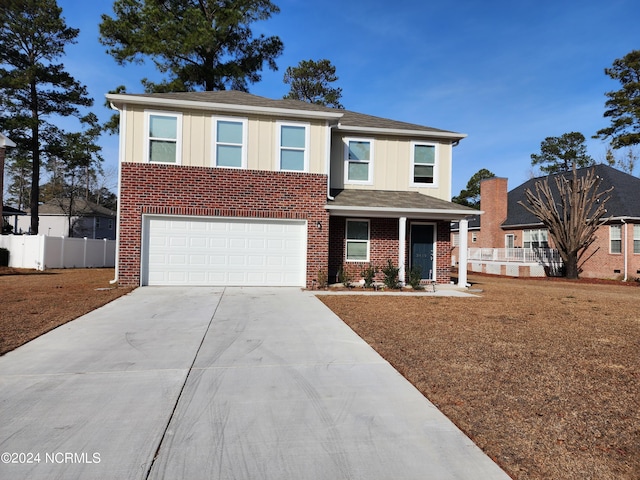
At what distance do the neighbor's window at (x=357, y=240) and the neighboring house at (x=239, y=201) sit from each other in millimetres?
35

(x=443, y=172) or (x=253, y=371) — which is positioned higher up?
(x=443, y=172)

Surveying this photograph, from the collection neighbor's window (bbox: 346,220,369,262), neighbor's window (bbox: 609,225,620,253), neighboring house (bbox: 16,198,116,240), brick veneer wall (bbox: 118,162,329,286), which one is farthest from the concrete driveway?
neighboring house (bbox: 16,198,116,240)

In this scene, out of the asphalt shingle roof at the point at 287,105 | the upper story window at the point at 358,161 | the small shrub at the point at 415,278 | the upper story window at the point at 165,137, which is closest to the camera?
the upper story window at the point at 165,137

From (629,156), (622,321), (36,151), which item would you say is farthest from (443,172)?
(629,156)

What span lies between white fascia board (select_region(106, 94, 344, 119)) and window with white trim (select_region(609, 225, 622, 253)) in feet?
59.3

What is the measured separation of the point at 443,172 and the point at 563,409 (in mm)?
12030

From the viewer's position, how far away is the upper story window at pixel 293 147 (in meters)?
12.6

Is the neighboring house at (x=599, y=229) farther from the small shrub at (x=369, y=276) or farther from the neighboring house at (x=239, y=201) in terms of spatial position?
the neighboring house at (x=239, y=201)

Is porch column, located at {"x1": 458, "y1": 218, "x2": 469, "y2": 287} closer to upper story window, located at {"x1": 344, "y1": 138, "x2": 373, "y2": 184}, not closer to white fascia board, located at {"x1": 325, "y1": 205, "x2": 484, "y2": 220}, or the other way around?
white fascia board, located at {"x1": 325, "y1": 205, "x2": 484, "y2": 220}

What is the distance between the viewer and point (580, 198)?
69.3 ft

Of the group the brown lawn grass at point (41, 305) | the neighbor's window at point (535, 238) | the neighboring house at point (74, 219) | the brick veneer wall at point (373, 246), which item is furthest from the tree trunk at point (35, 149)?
the neighbor's window at point (535, 238)

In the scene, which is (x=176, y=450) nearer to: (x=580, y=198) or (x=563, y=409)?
(x=563, y=409)

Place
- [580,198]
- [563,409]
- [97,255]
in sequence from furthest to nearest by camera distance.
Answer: [97,255] < [580,198] < [563,409]

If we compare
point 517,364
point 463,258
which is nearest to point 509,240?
point 463,258
